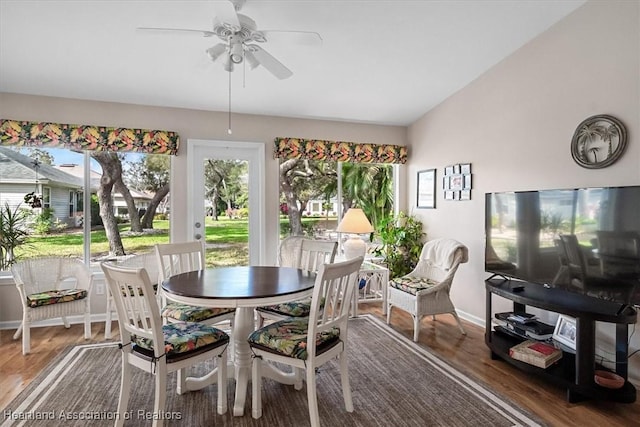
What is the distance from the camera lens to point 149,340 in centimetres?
194

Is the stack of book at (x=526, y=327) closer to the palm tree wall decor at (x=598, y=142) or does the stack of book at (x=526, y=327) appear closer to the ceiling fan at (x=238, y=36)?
the palm tree wall decor at (x=598, y=142)

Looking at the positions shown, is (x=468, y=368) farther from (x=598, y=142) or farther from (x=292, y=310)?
(x=598, y=142)

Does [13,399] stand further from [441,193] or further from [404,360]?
[441,193]

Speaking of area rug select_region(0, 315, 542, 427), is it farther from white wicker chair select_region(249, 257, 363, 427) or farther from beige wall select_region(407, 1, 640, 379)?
beige wall select_region(407, 1, 640, 379)

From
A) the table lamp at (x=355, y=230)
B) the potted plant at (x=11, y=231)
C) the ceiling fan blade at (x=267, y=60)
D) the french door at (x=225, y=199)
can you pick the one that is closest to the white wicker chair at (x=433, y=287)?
the table lamp at (x=355, y=230)

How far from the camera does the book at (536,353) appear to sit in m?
2.49

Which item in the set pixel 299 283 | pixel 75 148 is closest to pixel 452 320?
pixel 299 283

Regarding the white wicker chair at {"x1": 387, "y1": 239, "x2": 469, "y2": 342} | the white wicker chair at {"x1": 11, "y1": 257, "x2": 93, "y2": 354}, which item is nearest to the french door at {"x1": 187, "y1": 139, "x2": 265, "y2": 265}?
the white wicker chair at {"x1": 11, "y1": 257, "x2": 93, "y2": 354}

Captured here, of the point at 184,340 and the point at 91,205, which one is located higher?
the point at 91,205

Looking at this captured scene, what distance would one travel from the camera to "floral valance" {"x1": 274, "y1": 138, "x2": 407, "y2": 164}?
436cm

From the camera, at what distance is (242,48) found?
236 cm

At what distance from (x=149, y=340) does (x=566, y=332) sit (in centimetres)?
283

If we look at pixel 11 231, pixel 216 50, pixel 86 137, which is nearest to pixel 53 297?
pixel 11 231

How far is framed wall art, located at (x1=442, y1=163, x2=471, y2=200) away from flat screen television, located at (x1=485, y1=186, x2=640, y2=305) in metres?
0.73
